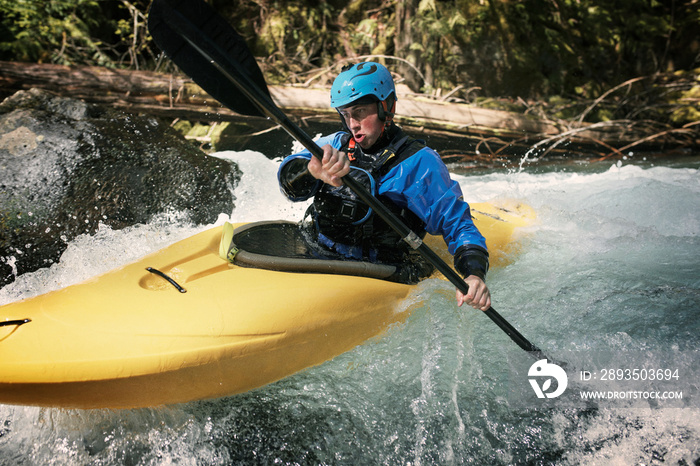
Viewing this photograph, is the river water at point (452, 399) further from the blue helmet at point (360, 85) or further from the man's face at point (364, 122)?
the blue helmet at point (360, 85)

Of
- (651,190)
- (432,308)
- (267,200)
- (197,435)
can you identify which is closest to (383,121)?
(432,308)

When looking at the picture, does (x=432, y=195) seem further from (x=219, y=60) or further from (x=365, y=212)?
(x=219, y=60)

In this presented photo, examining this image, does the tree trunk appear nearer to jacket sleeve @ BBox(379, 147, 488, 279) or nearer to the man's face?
the man's face

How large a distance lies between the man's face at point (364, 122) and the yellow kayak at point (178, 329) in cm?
65

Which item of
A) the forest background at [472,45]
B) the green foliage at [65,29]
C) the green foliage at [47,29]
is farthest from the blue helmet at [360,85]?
the green foliage at [47,29]

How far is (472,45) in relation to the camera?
7.43 m

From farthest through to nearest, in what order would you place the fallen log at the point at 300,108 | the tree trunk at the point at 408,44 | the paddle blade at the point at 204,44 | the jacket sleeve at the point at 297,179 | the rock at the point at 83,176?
the tree trunk at the point at 408,44, the fallen log at the point at 300,108, the rock at the point at 83,176, the jacket sleeve at the point at 297,179, the paddle blade at the point at 204,44

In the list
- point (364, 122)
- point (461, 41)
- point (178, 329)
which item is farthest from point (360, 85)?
point (461, 41)

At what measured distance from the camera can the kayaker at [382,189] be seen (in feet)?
6.94

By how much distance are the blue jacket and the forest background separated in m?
4.80

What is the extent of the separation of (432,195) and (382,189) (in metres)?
0.23

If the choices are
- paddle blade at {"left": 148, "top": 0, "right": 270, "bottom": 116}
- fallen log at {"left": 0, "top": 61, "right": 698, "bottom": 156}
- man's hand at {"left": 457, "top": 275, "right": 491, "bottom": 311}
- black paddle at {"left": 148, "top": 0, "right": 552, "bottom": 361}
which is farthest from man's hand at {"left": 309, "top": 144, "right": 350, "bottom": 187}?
fallen log at {"left": 0, "top": 61, "right": 698, "bottom": 156}

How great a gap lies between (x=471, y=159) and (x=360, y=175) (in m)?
4.49

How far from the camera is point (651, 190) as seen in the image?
14.1 feet
